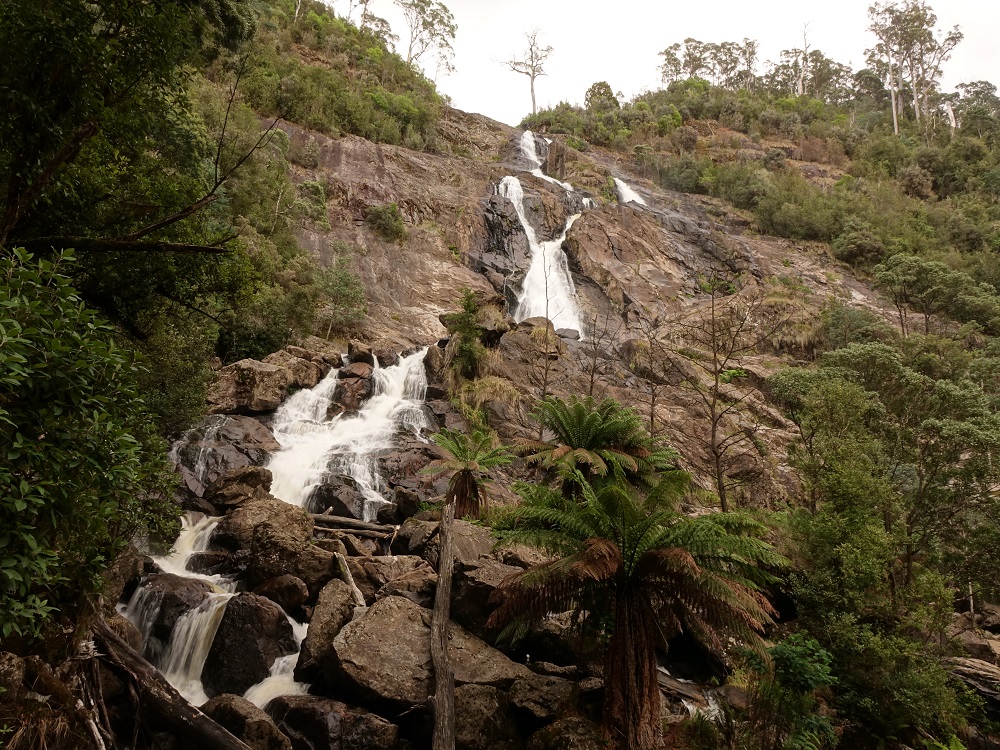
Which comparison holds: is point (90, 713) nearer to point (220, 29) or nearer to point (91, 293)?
point (91, 293)

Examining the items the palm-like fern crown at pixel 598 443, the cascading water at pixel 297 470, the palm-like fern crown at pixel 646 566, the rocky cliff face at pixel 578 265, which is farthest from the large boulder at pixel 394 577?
the rocky cliff face at pixel 578 265

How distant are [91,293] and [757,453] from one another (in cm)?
2126

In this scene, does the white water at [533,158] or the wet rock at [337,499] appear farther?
the white water at [533,158]

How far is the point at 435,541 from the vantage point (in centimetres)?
1108

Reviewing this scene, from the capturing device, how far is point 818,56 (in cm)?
6294

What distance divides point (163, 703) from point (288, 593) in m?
3.14

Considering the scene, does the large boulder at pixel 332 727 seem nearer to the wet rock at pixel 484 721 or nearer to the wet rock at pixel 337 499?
the wet rock at pixel 484 721

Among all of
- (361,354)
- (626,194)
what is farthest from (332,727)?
(626,194)

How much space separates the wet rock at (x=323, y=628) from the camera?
7.74 m

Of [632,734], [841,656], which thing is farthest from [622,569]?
[841,656]

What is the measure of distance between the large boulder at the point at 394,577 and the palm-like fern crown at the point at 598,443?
3589 mm

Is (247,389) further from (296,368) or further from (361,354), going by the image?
(361,354)

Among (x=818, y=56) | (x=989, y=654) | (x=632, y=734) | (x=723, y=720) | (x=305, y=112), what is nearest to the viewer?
(x=632, y=734)

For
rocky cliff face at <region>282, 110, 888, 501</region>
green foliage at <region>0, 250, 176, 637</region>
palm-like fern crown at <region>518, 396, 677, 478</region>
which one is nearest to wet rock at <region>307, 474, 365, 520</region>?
palm-like fern crown at <region>518, 396, 677, 478</region>
